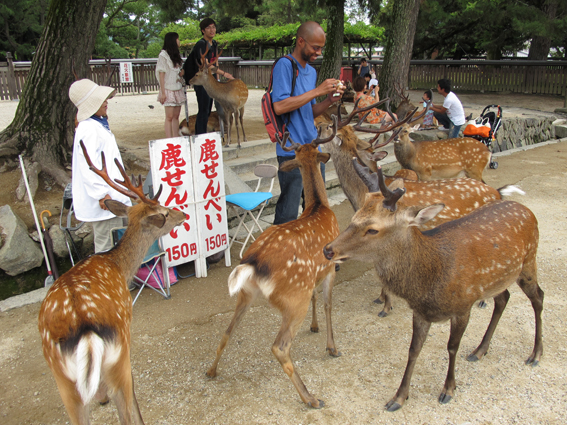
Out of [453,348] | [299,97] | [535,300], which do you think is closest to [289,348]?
[453,348]

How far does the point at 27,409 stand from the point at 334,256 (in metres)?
1.93

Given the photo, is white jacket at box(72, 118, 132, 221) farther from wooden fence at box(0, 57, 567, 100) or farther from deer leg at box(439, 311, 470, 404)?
wooden fence at box(0, 57, 567, 100)

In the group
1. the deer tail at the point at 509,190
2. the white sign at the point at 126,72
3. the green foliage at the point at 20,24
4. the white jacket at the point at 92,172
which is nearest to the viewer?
the white jacket at the point at 92,172

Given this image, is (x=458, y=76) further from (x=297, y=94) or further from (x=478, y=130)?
(x=297, y=94)

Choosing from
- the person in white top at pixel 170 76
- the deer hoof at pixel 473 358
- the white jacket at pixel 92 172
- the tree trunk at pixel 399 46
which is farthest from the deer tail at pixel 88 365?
the tree trunk at pixel 399 46

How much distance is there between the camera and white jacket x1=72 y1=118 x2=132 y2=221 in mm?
3189

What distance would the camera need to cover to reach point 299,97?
336 centimetres

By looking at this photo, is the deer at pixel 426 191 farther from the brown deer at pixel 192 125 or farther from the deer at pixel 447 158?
the brown deer at pixel 192 125

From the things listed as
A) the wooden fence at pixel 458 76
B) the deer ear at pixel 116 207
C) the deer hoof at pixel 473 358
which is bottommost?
the deer hoof at pixel 473 358

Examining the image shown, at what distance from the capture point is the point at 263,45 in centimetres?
2289

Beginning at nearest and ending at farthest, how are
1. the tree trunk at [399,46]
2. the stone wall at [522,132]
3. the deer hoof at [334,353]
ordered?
the deer hoof at [334,353] → the tree trunk at [399,46] → the stone wall at [522,132]

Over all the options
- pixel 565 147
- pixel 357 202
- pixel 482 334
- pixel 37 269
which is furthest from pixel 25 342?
pixel 565 147

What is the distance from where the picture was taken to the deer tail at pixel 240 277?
2.45 meters

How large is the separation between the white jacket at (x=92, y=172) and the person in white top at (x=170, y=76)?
295 centimetres
